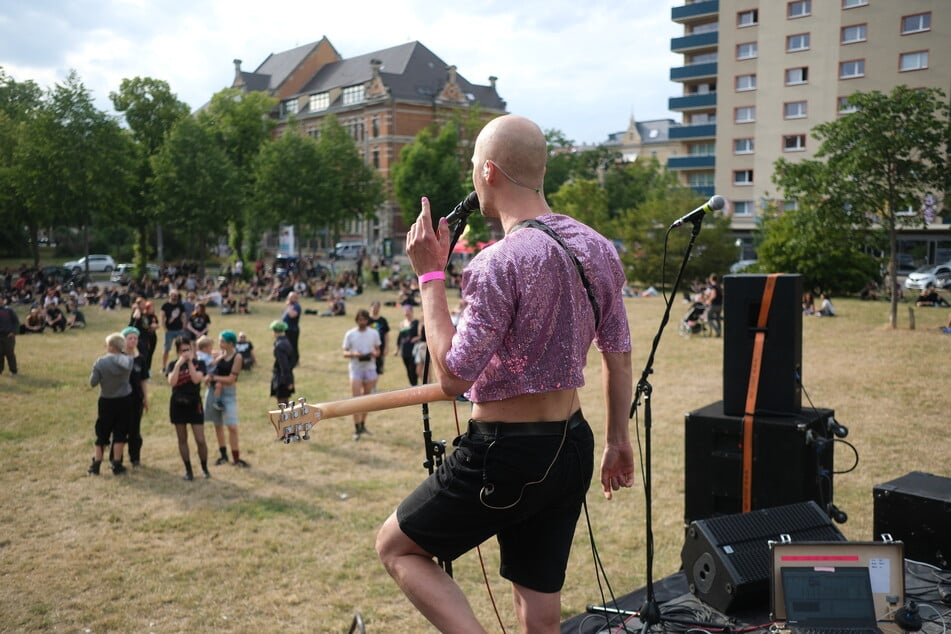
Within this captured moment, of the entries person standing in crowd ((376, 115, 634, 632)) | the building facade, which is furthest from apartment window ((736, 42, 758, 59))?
person standing in crowd ((376, 115, 634, 632))

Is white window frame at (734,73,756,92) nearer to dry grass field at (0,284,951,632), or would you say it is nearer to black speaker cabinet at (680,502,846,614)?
dry grass field at (0,284,951,632)

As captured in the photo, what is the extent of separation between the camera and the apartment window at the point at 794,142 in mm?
50125

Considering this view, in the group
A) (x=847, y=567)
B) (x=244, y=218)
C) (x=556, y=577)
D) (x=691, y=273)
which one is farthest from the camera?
(x=244, y=218)

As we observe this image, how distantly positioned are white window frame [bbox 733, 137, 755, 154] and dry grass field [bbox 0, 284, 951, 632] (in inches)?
1628

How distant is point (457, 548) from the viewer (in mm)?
2566

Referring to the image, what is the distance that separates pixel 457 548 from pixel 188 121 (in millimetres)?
46730

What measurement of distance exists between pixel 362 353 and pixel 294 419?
9.29 meters

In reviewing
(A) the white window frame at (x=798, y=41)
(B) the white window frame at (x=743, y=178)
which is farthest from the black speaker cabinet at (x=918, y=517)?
(B) the white window frame at (x=743, y=178)

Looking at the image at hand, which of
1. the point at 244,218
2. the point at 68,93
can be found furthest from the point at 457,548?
the point at 244,218

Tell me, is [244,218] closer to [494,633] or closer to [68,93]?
[68,93]

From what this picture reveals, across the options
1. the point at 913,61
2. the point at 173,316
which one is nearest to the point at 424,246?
the point at 173,316

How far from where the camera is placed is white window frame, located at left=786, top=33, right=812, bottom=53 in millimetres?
48812

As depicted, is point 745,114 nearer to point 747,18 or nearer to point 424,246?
point 747,18

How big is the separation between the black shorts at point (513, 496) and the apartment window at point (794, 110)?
2079 inches
